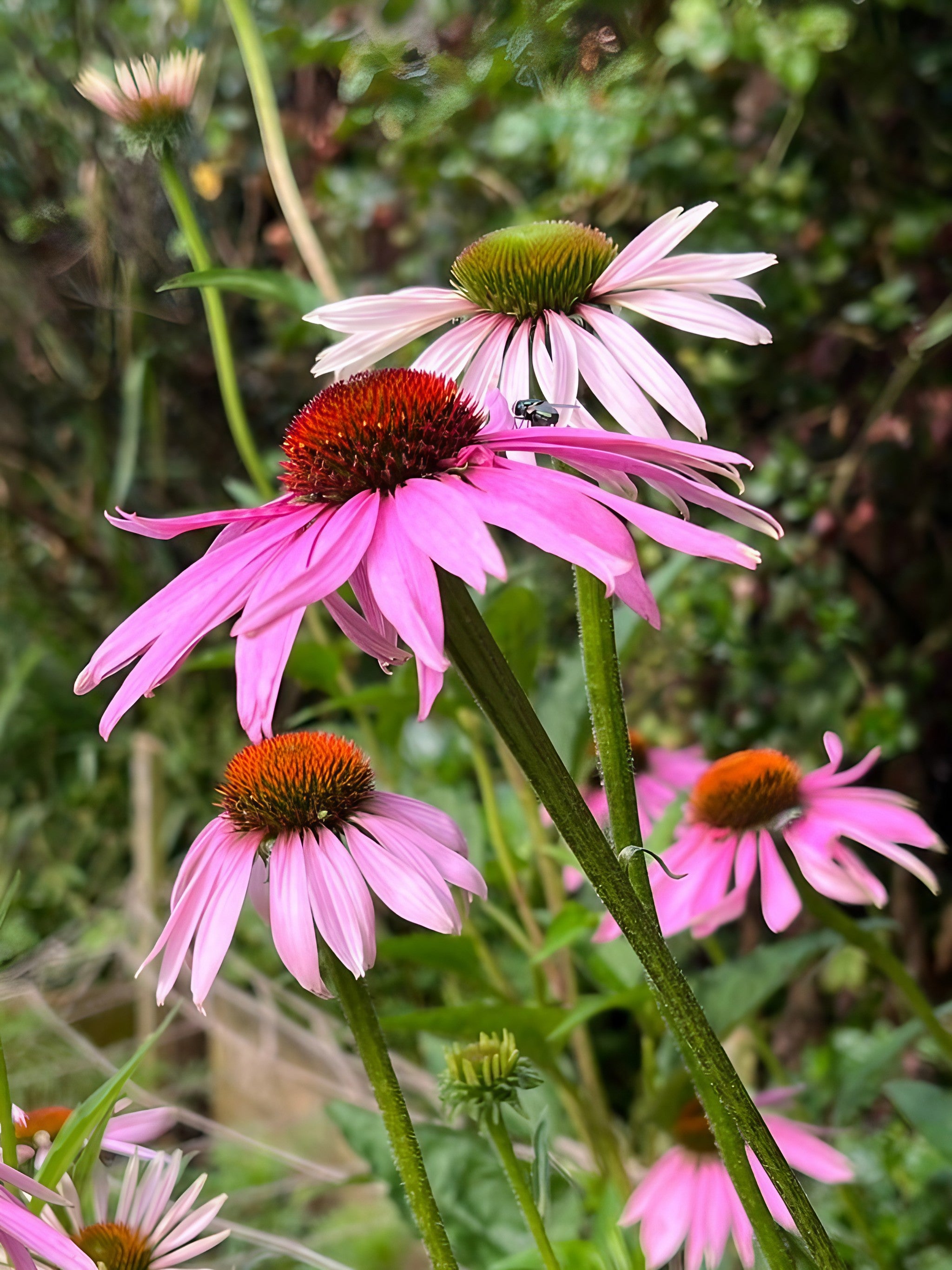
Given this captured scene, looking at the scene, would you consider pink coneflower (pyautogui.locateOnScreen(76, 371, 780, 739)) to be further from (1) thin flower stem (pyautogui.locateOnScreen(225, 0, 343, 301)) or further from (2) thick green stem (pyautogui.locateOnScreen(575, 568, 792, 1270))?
(1) thin flower stem (pyautogui.locateOnScreen(225, 0, 343, 301))

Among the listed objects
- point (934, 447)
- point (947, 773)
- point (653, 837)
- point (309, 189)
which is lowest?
point (653, 837)

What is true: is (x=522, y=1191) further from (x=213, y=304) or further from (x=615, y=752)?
(x=213, y=304)

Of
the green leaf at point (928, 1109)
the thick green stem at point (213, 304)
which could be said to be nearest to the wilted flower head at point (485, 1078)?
the green leaf at point (928, 1109)

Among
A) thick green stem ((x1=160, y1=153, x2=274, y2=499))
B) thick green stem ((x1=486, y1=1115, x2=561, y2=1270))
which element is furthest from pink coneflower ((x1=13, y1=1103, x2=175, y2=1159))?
thick green stem ((x1=160, y1=153, x2=274, y2=499))

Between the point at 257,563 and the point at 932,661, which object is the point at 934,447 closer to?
the point at 932,661

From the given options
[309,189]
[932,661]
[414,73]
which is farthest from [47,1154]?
[309,189]

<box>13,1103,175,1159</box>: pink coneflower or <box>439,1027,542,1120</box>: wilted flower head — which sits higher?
<box>439,1027,542,1120</box>: wilted flower head

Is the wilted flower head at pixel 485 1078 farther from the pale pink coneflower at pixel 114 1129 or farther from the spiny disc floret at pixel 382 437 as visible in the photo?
the spiny disc floret at pixel 382 437
